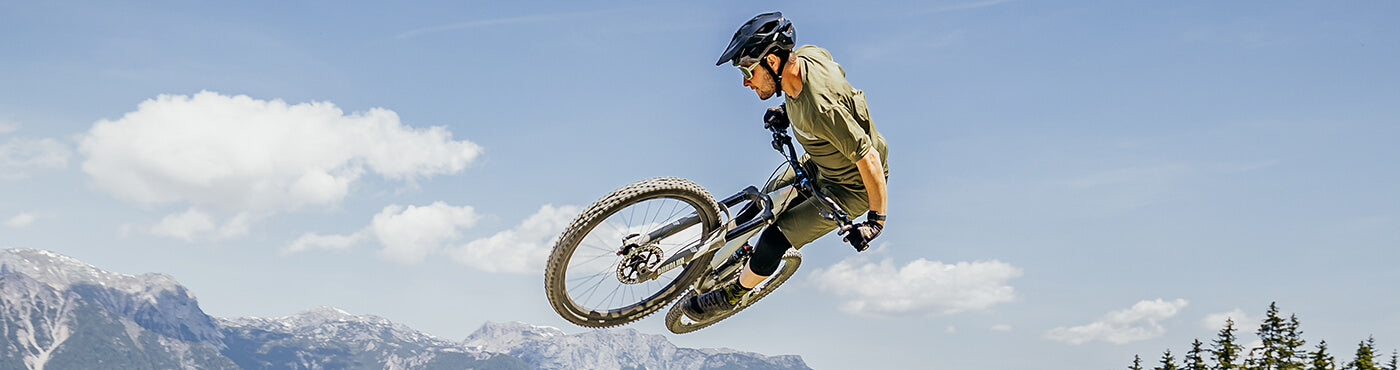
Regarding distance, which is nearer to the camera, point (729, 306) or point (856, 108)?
point (856, 108)

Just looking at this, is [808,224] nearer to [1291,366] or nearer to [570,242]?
[570,242]

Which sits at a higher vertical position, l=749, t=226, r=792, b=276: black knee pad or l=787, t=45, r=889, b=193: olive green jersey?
l=787, t=45, r=889, b=193: olive green jersey

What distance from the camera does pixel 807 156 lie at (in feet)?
34.7

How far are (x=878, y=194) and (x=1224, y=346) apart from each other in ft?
189

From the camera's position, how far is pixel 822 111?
28.7 ft

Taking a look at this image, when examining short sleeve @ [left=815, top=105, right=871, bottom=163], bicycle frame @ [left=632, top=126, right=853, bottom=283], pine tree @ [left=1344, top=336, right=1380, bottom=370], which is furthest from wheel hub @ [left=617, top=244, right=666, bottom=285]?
pine tree @ [left=1344, top=336, right=1380, bottom=370]

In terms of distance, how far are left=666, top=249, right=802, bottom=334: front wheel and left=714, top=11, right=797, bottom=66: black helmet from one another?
11.1 ft

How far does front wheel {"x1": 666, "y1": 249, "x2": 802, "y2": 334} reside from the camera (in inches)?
481

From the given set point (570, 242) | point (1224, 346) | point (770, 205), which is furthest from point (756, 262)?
point (1224, 346)

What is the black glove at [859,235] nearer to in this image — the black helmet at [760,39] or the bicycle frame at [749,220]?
the bicycle frame at [749,220]

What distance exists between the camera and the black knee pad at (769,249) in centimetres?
1104

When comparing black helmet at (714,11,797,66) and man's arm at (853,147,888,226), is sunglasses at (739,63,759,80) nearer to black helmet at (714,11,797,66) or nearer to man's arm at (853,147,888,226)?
black helmet at (714,11,797,66)

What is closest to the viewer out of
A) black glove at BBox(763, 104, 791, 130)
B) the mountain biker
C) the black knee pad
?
the mountain biker

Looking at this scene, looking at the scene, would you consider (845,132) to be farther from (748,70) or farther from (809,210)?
(809,210)
